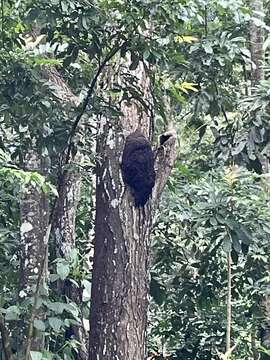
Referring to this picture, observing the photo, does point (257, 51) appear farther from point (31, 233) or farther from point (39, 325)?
point (39, 325)

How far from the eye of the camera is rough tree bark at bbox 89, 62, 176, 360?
2.77 m

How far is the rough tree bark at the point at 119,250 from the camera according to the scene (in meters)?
2.77

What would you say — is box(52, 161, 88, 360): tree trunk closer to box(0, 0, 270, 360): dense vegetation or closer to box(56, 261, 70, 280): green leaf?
box(0, 0, 270, 360): dense vegetation

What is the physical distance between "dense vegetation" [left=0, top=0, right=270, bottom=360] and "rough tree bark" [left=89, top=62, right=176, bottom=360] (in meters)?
0.09

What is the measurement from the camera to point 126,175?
2.86m

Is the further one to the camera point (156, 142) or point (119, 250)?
point (156, 142)

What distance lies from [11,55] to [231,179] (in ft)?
3.60

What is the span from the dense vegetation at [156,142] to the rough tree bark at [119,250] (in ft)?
0.29

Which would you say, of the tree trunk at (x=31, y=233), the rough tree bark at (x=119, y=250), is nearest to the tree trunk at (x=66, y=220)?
the tree trunk at (x=31, y=233)

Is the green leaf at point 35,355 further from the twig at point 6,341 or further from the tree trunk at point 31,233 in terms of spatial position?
the tree trunk at point 31,233

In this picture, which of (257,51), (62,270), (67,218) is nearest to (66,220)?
(67,218)

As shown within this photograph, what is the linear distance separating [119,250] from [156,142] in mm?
767

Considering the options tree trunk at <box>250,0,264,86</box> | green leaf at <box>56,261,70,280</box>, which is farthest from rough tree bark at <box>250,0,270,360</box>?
green leaf at <box>56,261,70,280</box>

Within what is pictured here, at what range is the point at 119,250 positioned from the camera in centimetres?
283
